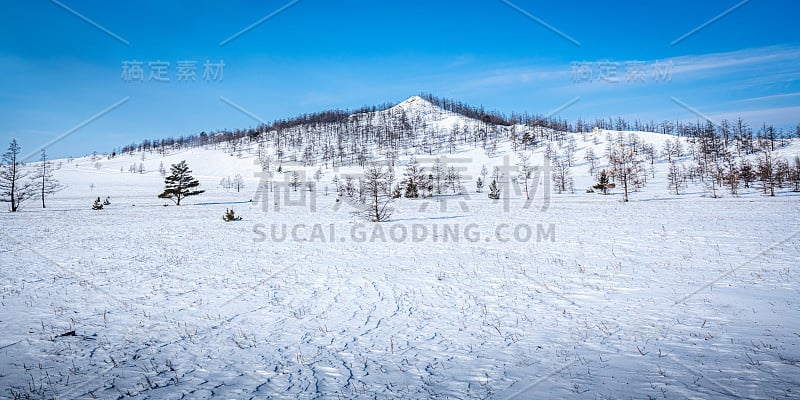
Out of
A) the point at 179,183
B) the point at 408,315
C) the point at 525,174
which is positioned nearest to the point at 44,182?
the point at 179,183

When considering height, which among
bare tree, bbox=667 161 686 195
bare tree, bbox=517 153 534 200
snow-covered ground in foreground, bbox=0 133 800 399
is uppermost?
bare tree, bbox=517 153 534 200

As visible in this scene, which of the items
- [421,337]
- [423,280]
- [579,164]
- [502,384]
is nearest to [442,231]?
[423,280]

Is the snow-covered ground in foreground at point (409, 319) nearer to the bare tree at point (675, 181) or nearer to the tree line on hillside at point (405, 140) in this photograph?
the bare tree at point (675, 181)

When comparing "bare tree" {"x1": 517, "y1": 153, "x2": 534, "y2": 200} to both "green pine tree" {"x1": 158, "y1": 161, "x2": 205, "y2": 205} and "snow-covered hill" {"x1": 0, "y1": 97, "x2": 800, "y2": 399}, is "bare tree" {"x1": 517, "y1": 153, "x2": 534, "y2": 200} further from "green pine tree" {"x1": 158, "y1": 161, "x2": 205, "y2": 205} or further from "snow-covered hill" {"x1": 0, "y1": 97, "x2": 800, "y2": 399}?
"green pine tree" {"x1": 158, "y1": 161, "x2": 205, "y2": 205}

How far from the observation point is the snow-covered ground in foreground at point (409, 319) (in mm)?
6105

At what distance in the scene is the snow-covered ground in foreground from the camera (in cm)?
611

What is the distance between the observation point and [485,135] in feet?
531

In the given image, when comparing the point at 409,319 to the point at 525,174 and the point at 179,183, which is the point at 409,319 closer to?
the point at 179,183

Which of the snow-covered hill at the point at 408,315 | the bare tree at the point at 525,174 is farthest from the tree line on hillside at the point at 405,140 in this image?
the snow-covered hill at the point at 408,315

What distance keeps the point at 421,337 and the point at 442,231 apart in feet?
52.5

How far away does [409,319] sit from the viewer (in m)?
9.36

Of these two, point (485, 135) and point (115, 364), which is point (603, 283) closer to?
point (115, 364)

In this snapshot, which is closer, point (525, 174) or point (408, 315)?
point (408, 315)

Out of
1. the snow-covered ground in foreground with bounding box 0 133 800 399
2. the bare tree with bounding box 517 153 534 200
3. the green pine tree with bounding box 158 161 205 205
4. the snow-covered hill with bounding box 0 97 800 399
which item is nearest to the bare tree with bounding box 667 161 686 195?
the bare tree with bounding box 517 153 534 200
